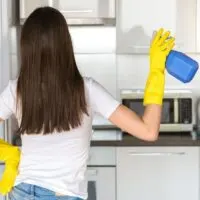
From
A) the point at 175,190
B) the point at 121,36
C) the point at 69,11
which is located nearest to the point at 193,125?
the point at 175,190

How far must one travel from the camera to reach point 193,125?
3.21 m

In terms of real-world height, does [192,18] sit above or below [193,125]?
above

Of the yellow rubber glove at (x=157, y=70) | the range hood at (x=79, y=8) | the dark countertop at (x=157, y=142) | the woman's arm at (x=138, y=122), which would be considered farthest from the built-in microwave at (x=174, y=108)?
the woman's arm at (x=138, y=122)

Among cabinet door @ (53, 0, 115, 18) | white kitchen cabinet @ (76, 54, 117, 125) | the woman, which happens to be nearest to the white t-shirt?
the woman

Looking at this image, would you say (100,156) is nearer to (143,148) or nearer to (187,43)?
(143,148)

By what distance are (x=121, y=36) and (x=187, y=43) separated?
1.27ft

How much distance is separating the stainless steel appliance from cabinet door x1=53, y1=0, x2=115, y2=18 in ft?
2.50

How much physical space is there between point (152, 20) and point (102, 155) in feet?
2.73

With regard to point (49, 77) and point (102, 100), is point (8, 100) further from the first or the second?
point (102, 100)

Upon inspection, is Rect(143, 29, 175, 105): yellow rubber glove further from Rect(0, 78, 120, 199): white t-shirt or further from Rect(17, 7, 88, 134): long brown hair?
Rect(17, 7, 88, 134): long brown hair

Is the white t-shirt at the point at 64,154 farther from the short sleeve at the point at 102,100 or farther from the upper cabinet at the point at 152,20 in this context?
the upper cabinet at the point at 152,20

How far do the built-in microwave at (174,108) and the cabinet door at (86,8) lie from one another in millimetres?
493

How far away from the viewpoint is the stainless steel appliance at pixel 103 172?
286cm

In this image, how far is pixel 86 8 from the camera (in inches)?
118
